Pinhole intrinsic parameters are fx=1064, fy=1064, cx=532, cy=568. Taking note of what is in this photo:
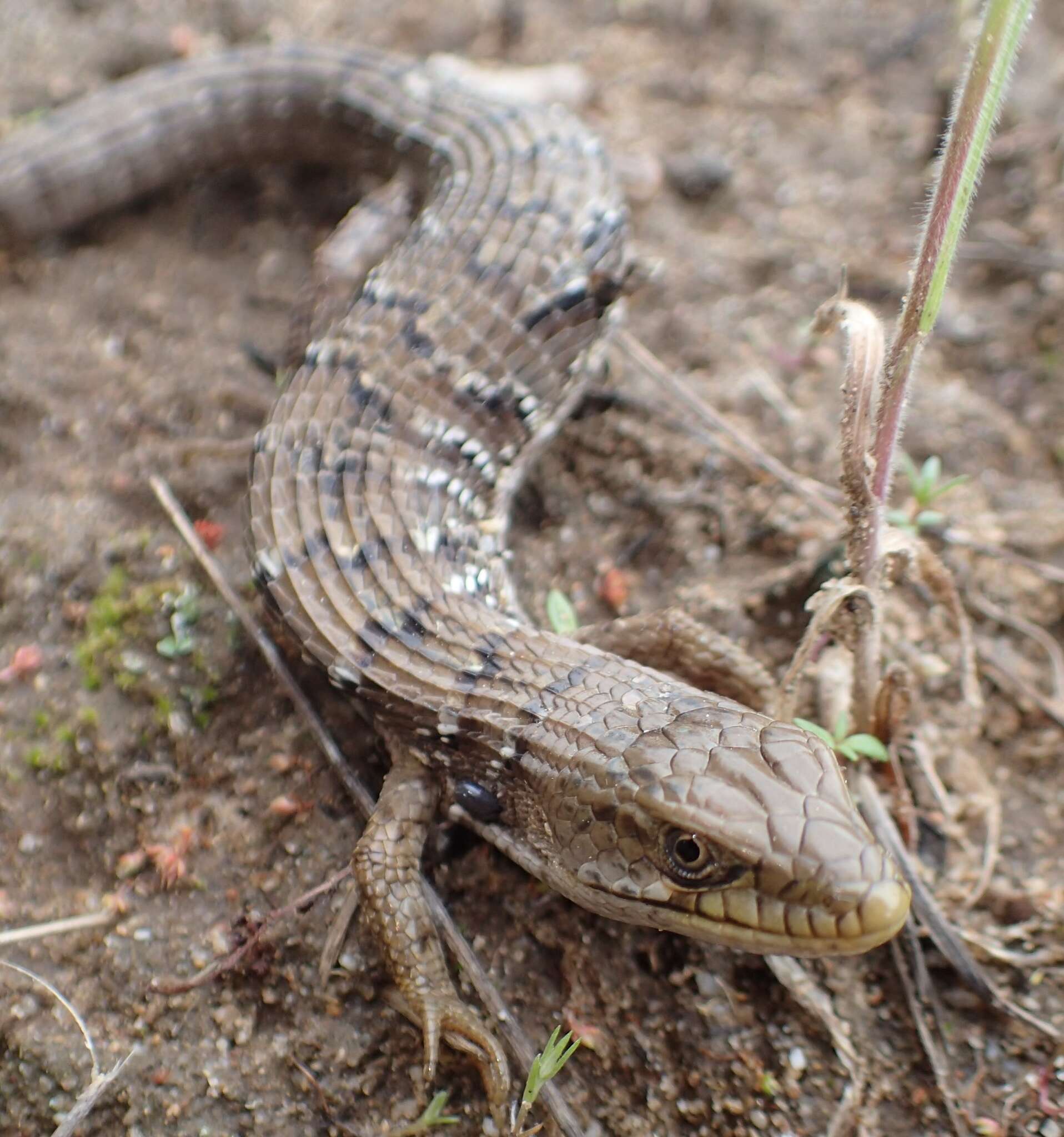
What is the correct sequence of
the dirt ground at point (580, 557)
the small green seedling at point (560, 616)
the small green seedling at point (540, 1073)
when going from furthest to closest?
the small green seedling at point (560, 616) < the dirt ground at point (580, 557) < the small green seedling at point (540, 1073)

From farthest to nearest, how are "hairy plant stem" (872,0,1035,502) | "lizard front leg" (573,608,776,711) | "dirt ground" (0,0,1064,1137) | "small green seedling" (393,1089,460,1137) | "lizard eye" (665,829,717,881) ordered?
1. "lizard front leg" (573,608,776,711)
2. "dirt ground" (0,0,1064,1137)
3. "small green seedling" (393,1089,460,1137)
4. "lizard eye" (665,829,717,881)
5. "hairy plant stem" (872,0,1035,502)

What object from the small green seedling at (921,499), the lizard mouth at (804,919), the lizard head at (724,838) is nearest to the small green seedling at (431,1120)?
the lizard head at (724,838)

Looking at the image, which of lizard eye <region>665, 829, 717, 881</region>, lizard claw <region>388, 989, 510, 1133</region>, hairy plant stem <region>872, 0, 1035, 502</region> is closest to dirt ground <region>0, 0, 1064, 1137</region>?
lizard claw <region>388, 989, 510, 1133</region>

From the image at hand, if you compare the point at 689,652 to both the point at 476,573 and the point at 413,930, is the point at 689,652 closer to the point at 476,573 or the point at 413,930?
the point at 476,573

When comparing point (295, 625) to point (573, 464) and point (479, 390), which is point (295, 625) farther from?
point (573, 464)

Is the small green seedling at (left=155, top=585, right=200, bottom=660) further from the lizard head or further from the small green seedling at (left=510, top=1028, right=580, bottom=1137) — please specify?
the small green seedling at (left=510, top=1028, right=580, bottom=1137)

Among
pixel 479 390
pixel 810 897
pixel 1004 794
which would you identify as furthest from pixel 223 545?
pixel 1004 794

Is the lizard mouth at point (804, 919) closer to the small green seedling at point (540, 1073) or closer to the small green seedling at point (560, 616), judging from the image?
the small green seedling at point (540, 1073)
